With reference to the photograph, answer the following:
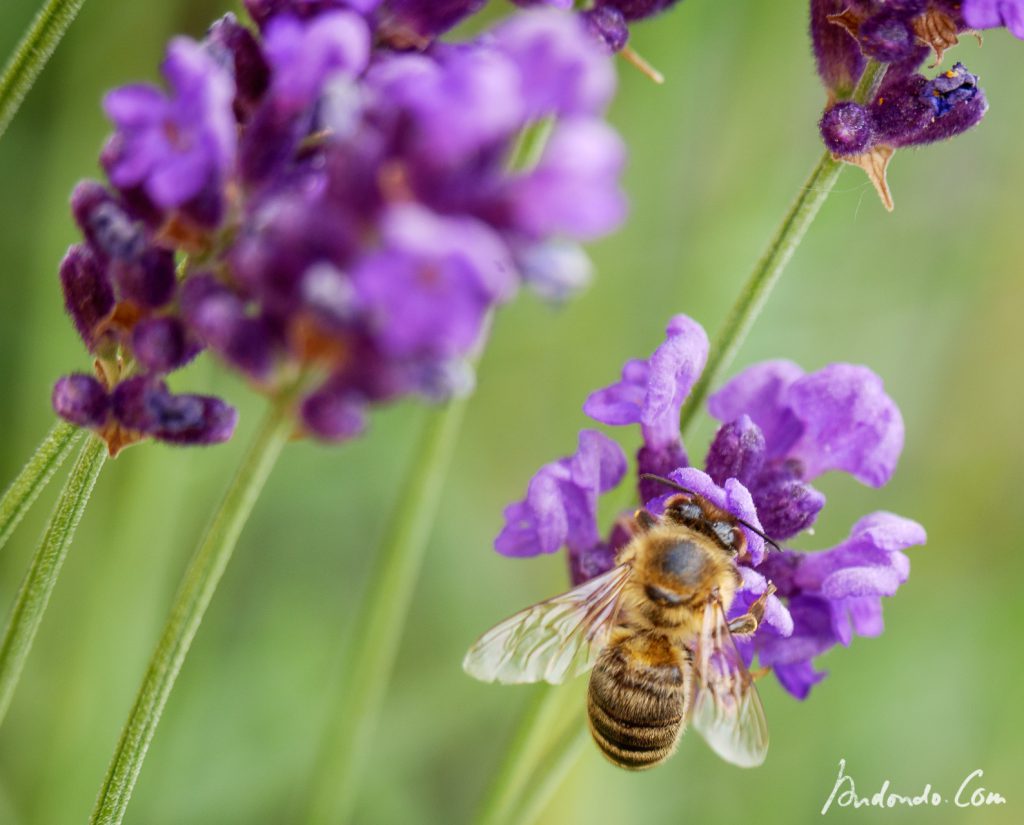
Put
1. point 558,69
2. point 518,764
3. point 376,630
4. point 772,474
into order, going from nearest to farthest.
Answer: point 558,69 → point 772,474 → point 518,764 → point 376,630

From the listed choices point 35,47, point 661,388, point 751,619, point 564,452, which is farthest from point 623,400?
point 564,452

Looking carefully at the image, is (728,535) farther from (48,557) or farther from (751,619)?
(48,557)

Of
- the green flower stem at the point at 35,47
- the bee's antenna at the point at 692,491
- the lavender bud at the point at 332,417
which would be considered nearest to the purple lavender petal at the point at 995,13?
the bee's antenna at the point at 692,491

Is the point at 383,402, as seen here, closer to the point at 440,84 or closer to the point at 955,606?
the point at 440,84

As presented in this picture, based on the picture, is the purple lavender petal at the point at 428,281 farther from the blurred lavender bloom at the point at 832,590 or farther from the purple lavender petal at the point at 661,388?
the blurred lavender bloom at the point at 832,590

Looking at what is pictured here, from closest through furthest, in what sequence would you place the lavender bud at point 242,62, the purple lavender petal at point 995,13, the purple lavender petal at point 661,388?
1. the lavender bud at point 242,62
2. the purple lavender petal at point 995,13
3. the purple lavender petal at point 661,388

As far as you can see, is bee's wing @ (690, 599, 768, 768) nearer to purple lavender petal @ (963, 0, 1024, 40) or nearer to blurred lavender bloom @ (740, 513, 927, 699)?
blurred lavender bloom @ (740, 513, 927, 699)
